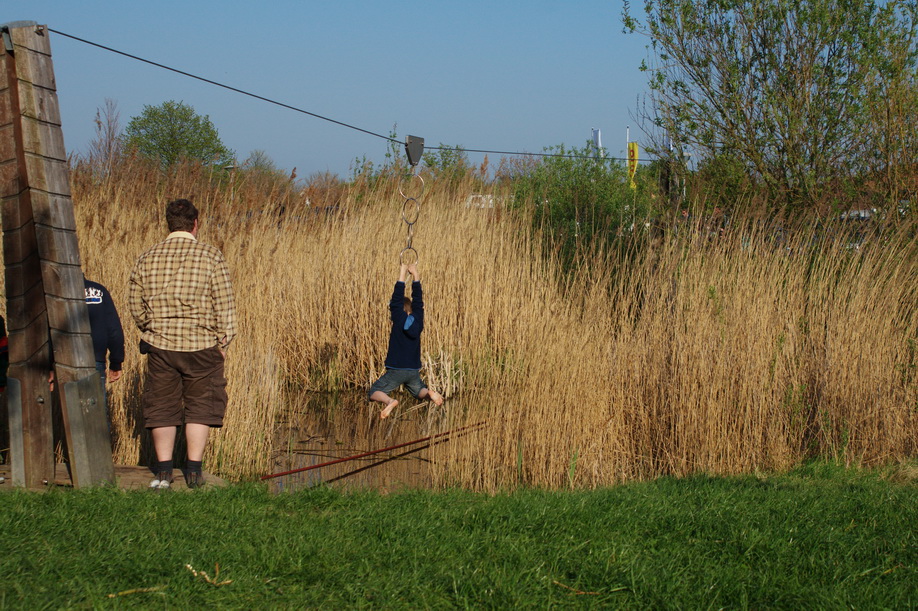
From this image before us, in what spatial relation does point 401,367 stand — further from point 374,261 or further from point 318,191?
point 318,191

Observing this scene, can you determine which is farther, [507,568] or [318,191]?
[318,191]

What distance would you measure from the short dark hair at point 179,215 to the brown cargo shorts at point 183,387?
712 mm

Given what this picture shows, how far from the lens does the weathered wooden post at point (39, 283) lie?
470 cm

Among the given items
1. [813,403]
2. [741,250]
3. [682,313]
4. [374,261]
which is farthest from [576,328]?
[374,261]

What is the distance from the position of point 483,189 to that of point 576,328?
13.4 feet

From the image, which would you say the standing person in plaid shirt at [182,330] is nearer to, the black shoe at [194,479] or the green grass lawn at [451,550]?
the black shoe at [194,479]

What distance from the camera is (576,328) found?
7355mm

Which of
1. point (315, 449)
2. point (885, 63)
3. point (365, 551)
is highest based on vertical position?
point (885, 63)

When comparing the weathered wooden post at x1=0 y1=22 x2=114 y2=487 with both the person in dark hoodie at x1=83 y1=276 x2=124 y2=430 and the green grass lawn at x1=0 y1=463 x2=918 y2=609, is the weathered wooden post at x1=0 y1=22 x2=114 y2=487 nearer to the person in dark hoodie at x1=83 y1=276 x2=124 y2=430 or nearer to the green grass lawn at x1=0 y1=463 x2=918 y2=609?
the green grass lawn at x1=0 y1=463 x2=918 y2=609

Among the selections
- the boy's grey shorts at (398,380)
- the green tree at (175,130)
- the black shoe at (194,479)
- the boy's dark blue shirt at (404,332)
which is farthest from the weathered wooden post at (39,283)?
the green tree at (175,130)

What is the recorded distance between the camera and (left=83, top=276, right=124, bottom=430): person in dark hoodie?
5379 millimetres

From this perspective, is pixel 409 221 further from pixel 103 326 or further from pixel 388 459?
pixel 103 326

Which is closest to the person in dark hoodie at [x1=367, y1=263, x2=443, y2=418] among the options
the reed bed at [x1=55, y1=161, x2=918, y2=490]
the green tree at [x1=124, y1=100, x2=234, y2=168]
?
the reed bed at [x1=55, y1=161, x2=918, y2=490]

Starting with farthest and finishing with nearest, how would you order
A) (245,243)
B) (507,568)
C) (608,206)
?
(608,206) < (245,243) < (507,568)
